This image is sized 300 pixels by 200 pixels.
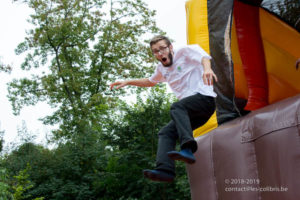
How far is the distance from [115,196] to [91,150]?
1566 millimetres

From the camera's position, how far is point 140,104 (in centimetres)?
819

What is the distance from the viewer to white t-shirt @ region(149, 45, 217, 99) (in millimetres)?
2844

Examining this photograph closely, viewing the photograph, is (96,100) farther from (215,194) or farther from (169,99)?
(215,194)

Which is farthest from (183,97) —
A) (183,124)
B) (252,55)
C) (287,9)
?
(287,9)

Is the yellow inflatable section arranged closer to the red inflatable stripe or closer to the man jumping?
the red inflatable stripe

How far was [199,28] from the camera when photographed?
449 cm

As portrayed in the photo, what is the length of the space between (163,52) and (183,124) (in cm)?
63

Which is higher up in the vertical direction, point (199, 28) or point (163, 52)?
point (199, 28)

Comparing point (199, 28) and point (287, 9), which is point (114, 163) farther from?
point (287, 9)

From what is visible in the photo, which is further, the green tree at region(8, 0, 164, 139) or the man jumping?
the green tree at region(8, 0, 164, 139)

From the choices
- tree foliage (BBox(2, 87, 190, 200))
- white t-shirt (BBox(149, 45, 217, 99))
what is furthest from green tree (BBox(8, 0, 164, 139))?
white t-shirt (BBox(149, 45, 217, 99))

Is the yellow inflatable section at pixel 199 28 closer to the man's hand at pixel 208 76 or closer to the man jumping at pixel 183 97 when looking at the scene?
the man jumping at pixel 183 97

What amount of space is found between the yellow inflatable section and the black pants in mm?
1486

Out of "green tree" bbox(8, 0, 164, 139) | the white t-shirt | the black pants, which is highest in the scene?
"green tree" bbox(8, 0, 164, 139)
